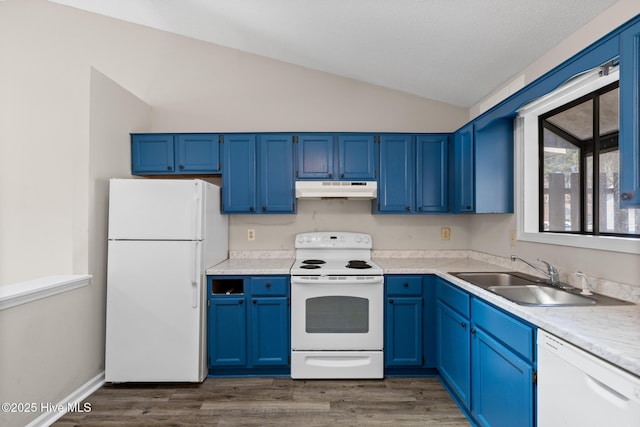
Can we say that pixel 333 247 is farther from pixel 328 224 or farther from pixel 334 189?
pixel 334 189

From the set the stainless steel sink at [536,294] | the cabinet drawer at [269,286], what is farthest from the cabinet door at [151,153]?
the stainless steel sink at [536,294]

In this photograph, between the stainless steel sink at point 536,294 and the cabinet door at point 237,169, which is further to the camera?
the cabinet door at point 237,169

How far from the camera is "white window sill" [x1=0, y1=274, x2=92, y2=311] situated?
1.78 m

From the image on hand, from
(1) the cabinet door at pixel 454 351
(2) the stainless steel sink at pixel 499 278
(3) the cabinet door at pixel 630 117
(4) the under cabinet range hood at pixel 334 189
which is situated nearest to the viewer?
(3) the cabinet door at pixel 630 117

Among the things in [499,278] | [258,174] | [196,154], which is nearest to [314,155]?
[258,174]

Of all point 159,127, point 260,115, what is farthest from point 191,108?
point 260,115

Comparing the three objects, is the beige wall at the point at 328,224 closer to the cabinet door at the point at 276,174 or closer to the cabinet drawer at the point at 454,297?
the cabinet door at the point at 276,174

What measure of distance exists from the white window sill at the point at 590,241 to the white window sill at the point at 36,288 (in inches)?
134

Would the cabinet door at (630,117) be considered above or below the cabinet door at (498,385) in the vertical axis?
above

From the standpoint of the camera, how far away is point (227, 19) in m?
2.71

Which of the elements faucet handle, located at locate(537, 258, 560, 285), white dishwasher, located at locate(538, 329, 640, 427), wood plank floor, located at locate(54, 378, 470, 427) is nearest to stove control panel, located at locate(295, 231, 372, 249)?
wood plank floor, located at locate(54, 378, 470, 427)

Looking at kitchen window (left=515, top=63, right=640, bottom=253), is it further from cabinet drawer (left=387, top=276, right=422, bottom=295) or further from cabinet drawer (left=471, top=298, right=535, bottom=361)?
cabinet drawer (left=387, top=276, right=422, bottom=295)

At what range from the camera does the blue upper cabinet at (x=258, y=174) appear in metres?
2.95

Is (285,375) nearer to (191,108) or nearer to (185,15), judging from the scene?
(191,108)
